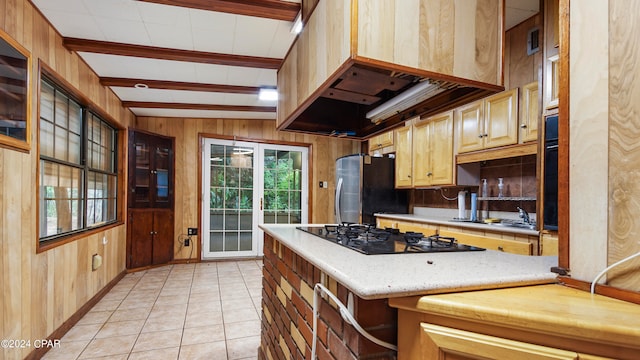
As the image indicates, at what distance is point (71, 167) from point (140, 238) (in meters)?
1.85

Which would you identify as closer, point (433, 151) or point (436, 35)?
point (436, 35)

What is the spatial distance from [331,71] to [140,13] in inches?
66.0

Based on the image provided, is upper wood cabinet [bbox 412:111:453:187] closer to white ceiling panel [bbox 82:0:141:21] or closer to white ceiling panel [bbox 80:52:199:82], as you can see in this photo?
white ceiling panel [bbox 80:52:199:82]

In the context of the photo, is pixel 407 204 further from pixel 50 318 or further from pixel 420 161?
pixel 50 318

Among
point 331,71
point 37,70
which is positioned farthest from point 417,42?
point 37,70

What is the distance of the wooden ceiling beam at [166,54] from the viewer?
2545 mm

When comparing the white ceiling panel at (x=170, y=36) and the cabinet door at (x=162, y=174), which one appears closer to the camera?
the white ceiling panel at (x=170, y=36)

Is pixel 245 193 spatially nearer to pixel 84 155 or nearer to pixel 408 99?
pixel 84 155

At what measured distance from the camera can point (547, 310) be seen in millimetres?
669

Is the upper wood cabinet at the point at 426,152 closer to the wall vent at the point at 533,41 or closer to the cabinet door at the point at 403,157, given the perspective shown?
the cabinet door at the point at 403,157

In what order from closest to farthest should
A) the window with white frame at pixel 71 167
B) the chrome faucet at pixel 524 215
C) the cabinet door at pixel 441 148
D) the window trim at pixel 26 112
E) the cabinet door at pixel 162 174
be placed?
1. the window trim at pixel 26 112
2. the window with white frame at pixel 71 167
3. the chrome faucet at pixel 524 215
4. the cabinet door at pixel 441 148
5. the cabinet door at pixel 162 174

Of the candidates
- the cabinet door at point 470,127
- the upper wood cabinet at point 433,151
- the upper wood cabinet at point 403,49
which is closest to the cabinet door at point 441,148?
the upper wood cabinet at point 433,151

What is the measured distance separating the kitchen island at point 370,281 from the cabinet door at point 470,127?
214 cm

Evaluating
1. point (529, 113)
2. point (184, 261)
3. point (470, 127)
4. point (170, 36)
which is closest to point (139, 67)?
point (170, 36)
